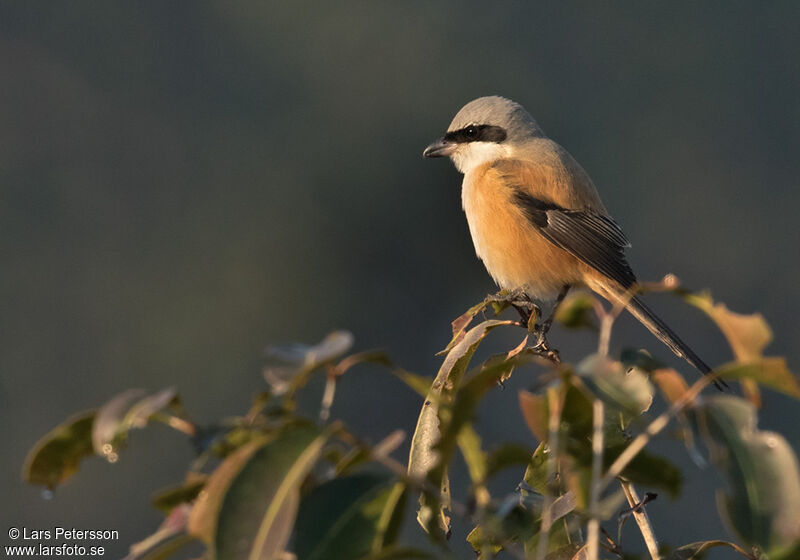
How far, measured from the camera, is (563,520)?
1312 mm

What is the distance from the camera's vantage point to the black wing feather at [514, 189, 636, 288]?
3.37 m

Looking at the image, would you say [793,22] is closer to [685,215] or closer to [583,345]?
[685,215]

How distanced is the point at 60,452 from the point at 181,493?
16 centimetres

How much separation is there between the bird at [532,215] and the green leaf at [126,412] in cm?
264

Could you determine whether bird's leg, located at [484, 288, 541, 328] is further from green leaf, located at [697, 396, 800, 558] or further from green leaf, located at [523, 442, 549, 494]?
green leaf, located at [697, 396, 800, 558]

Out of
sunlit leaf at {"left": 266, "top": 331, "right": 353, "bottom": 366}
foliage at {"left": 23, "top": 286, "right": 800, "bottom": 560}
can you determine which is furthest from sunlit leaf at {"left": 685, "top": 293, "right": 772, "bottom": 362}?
sunlit leaf at {"left": 266, "top": 331, "right": 353, "bottom": 366}

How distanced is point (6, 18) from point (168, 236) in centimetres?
457

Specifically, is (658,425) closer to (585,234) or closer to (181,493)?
(181,493)

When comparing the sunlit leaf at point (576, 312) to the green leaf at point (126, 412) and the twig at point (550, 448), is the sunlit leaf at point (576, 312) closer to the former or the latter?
the twig at point (550, 448)

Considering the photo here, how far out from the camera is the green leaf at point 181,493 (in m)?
0.85

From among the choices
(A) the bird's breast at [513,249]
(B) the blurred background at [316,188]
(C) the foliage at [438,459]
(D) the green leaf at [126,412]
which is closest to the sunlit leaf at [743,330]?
(C) the foliage at [438,459]

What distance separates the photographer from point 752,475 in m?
0.77

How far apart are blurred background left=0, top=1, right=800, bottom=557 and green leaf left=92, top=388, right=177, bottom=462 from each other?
21.1ft

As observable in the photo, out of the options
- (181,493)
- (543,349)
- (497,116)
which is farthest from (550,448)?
(497,116)
